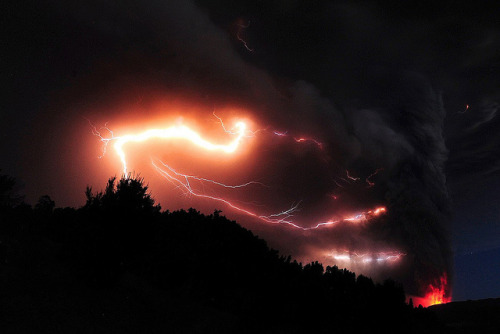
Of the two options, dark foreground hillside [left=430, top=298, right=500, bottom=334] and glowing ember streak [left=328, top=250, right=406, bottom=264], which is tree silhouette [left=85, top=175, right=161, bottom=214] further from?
glowing ember streak [left=328, top=250, right=406, bottom=264]

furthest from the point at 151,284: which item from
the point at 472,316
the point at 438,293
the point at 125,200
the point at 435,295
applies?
the point at 438,293

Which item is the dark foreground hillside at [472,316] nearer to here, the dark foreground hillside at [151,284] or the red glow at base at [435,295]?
the dark foreground hillside at [151,284]

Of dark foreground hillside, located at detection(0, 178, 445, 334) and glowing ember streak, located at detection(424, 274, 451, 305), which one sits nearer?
dark foreground hillside, located at detection(0, 178, 445, 334)

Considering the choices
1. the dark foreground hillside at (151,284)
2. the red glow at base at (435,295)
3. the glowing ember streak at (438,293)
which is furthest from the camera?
the glowing ember streak at (438,293)

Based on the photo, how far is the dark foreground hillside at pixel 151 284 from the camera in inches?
273

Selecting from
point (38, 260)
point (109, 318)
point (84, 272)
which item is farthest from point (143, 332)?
point (38, 260)

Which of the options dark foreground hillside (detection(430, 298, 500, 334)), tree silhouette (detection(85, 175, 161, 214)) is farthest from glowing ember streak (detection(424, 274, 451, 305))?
tree silhouette (detection(85, 175, 161, 214))

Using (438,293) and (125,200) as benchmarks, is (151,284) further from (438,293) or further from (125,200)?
(438,293)

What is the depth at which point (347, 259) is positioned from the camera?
4353 cm

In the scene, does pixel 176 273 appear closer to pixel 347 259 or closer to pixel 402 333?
pixel 402 333

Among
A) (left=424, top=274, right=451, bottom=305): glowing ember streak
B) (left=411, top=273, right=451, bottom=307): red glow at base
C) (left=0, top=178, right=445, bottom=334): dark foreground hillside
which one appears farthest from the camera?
(left=424, top=274, right=451, bottom=305): glowing ember streak

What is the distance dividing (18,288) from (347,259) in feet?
143

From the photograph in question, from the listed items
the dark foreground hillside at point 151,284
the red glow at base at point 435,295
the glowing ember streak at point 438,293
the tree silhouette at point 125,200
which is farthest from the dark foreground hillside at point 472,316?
the tree silhouette at point 125,200

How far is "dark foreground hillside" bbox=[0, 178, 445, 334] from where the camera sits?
693 centimetres
